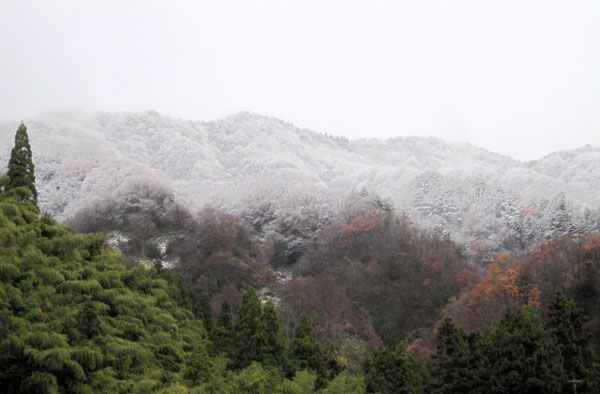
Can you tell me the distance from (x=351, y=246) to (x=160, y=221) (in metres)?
20.6

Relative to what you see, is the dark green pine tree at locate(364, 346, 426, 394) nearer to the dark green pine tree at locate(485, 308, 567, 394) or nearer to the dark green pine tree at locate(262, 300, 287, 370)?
the dark green pine tree at locate(262, 300, 287, 370)

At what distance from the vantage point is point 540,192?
73.7m

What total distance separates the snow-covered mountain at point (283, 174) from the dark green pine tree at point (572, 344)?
102 feet

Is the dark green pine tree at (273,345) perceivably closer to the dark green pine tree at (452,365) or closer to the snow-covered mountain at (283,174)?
the dark green pine tree at (452,365)

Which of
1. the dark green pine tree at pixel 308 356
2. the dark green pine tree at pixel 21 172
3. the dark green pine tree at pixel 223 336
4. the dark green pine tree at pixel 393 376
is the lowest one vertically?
the dark green pine tree at pixel 393 376

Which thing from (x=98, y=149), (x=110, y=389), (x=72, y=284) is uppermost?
(x=98, y=149)

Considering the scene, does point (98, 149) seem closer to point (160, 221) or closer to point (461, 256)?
point (160, 221)

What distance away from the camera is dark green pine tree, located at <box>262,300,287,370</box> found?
1105 inches

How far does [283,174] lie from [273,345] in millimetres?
58617

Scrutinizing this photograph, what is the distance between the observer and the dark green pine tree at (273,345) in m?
28.1

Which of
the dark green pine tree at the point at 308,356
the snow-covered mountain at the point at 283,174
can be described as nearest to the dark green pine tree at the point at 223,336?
the dark green pine tree at the point at 308,356

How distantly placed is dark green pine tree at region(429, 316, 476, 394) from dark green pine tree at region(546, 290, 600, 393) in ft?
11.6

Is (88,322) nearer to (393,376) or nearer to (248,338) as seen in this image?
(248,338)

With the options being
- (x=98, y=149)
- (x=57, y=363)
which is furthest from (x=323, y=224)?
(x=57, y=363)
